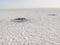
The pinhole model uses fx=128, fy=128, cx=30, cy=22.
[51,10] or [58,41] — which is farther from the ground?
[51,10]

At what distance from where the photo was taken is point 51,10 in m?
2.10

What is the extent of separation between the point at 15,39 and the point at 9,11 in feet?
4.26

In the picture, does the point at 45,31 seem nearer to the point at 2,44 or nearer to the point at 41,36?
the point at 41,36

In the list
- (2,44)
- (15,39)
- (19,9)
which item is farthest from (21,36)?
Answer: (19,9)

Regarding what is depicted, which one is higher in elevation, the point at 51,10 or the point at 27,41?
the point at 51,10

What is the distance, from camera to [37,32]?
1140 mm

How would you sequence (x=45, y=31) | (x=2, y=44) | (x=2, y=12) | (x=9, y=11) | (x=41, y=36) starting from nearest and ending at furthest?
(x=2, y=44), (x=41, y=36), (x=45, y=31), (x=2, y=12), (x=9, y=11)

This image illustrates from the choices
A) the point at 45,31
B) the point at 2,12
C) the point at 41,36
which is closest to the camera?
the point at 41,36

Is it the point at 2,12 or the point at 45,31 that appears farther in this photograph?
the point at 2,12

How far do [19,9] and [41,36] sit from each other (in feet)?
3.85

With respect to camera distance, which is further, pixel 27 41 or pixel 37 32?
pixel 37 32

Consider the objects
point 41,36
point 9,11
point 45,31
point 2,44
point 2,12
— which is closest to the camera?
point 2,44

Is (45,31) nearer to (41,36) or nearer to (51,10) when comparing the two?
(41,36)

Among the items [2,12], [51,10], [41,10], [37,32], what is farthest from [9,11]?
[37,32]
